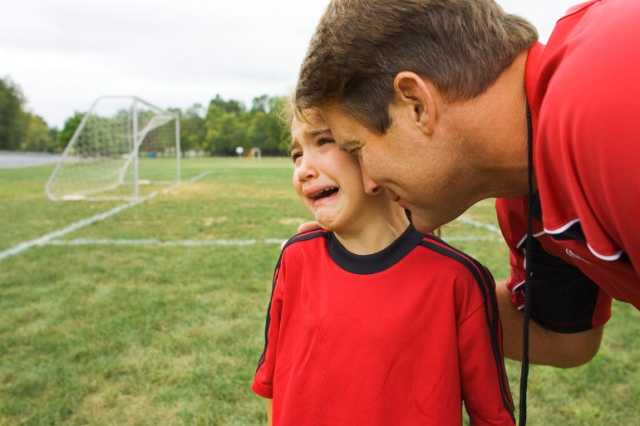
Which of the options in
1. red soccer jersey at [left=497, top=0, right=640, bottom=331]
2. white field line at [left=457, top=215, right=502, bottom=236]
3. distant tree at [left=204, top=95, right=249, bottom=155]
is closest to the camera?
red soccer jersey at [left=497, top=0, right=640, bottom=331]

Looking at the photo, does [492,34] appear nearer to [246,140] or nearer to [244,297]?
[244,297]

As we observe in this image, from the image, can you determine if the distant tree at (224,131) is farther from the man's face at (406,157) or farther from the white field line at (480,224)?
the man's face at (406,157)

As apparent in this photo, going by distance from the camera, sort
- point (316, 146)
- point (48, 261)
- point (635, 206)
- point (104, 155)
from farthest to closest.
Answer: point (104, 155)
point (48, 261)
point (316, 146)
point (635, 206)

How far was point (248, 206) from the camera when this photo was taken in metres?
11.3

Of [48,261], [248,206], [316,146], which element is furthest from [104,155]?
[316,146]

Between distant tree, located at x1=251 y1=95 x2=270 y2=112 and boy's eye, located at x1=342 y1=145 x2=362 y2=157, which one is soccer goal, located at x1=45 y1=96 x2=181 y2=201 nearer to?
boy's eye, located at x1=342 y1=145 x2=362 y2=157

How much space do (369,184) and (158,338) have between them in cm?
276

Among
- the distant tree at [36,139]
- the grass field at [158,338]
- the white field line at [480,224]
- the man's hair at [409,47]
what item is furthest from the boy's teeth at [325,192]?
the distant tree at [36,139]

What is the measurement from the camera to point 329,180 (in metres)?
1.47

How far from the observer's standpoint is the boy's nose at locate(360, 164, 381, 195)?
4.61ft

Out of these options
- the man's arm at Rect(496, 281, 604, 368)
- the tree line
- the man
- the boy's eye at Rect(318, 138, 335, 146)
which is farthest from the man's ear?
the tree line

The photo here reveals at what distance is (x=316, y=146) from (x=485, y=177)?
43cm

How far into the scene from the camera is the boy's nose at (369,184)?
141 centimetres

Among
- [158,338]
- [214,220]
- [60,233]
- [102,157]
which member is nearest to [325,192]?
[158,338]
